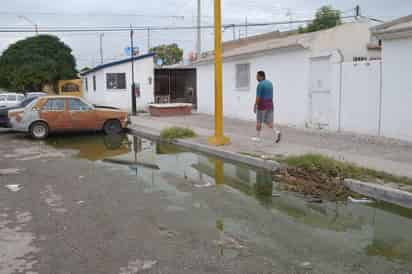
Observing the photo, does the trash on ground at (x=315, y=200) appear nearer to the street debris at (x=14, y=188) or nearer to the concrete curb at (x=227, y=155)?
the concrete curb at (x=227, y=155)

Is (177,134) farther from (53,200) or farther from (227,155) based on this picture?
(53,200)

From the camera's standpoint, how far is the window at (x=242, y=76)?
60.5ft

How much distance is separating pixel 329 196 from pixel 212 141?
513 cm

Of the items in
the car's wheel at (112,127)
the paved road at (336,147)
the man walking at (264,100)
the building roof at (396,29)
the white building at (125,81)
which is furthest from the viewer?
the white building at (125,81)

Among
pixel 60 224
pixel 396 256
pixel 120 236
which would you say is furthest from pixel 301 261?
pixel 60 224

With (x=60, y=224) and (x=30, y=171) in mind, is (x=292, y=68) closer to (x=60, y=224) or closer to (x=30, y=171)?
(x=30, y=171)

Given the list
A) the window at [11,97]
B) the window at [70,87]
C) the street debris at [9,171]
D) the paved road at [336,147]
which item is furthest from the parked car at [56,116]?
the window at [70,87]

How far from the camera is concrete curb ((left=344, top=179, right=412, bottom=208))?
6168mm

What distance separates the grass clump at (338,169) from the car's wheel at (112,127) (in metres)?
9.37

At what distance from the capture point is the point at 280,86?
16.0 metres

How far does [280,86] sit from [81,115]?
7339mm

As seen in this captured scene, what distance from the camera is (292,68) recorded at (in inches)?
602

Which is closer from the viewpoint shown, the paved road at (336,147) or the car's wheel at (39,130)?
the paved road at (336,147)

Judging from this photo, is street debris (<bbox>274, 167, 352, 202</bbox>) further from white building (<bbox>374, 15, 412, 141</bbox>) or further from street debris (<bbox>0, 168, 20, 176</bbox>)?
street debris (<bbox>0, 168, 20, 176</bbox>)
